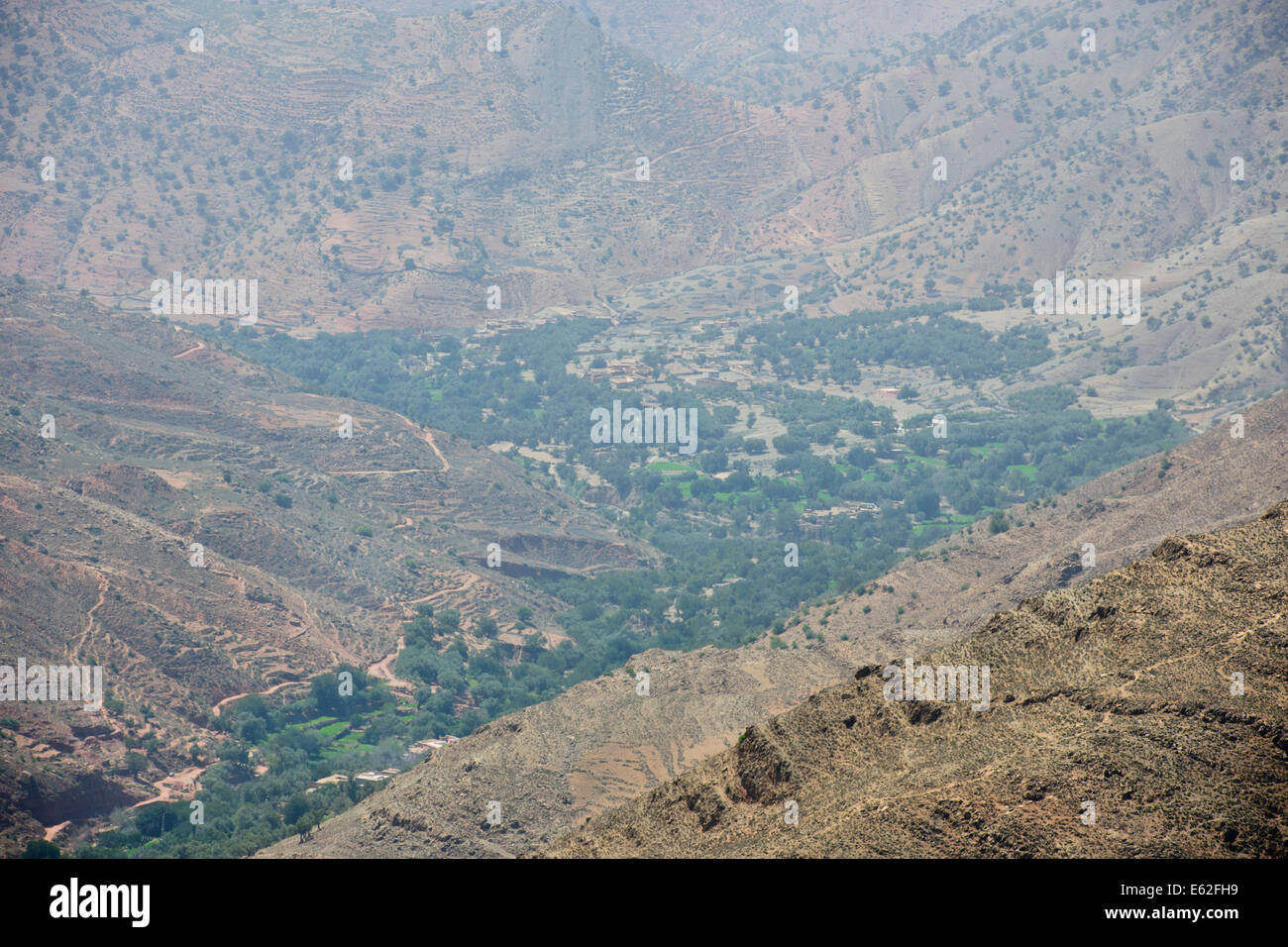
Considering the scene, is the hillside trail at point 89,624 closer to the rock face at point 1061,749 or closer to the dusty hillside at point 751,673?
the dusty hillside at point 751,673

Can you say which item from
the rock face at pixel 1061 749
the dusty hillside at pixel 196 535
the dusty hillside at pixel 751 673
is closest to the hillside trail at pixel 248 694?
the dusty hillside at pixel 196 535

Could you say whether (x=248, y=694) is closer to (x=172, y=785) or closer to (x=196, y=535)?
(x=172, y=785)

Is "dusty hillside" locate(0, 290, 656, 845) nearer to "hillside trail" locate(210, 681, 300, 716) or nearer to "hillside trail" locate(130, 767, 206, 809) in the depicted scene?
"hillside trail" locate(210, 681, 300, 716)

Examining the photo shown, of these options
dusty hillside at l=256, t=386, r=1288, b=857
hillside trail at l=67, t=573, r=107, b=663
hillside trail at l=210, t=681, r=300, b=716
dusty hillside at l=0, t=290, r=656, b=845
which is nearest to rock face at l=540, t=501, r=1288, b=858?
dusty hillside at l=256, t=386, r=1288, b=857

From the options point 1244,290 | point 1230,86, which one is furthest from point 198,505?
point 1230,86

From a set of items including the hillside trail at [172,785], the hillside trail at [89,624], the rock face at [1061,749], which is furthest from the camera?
the hillside trail at [89,624]

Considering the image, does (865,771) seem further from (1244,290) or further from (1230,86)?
(1230,86)
